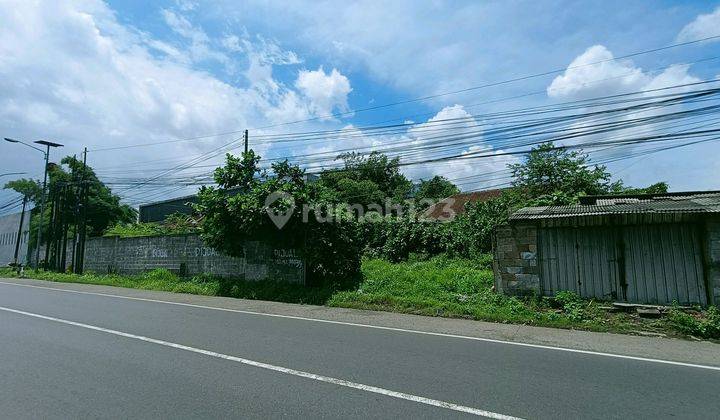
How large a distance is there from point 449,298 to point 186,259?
11.9 meters

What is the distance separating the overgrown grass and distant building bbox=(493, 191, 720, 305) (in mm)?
470

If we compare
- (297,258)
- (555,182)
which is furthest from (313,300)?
(555,182)

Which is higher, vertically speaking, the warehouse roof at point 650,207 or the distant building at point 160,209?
the distant building at point 160,209

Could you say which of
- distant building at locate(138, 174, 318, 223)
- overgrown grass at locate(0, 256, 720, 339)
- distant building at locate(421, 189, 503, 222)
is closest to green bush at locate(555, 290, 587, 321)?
overgrown grass at locate(0, 256, 720, 339)

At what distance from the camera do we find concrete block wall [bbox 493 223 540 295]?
10711mm

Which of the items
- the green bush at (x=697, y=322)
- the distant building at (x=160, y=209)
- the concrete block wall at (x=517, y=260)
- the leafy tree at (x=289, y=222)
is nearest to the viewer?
the green bush at (x=697, y=322)

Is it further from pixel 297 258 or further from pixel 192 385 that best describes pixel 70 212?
pixel 192 385

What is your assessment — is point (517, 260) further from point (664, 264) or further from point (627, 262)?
point (664, 264)

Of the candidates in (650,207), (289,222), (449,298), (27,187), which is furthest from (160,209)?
(650,207)

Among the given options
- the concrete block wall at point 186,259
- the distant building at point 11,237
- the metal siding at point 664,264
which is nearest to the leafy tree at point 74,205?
the distant building at point 11,237

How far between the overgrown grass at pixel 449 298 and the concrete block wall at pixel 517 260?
1.02 ft

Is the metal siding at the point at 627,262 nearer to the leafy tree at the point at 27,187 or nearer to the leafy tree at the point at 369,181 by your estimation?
the leafy tree at the point at 369,181

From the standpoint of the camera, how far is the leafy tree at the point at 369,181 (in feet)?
119

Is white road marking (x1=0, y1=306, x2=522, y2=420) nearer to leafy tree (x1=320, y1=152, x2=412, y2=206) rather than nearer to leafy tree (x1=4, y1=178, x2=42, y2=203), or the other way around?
leafy tree (x1=320, y1=152, x2=412, y2=206)
